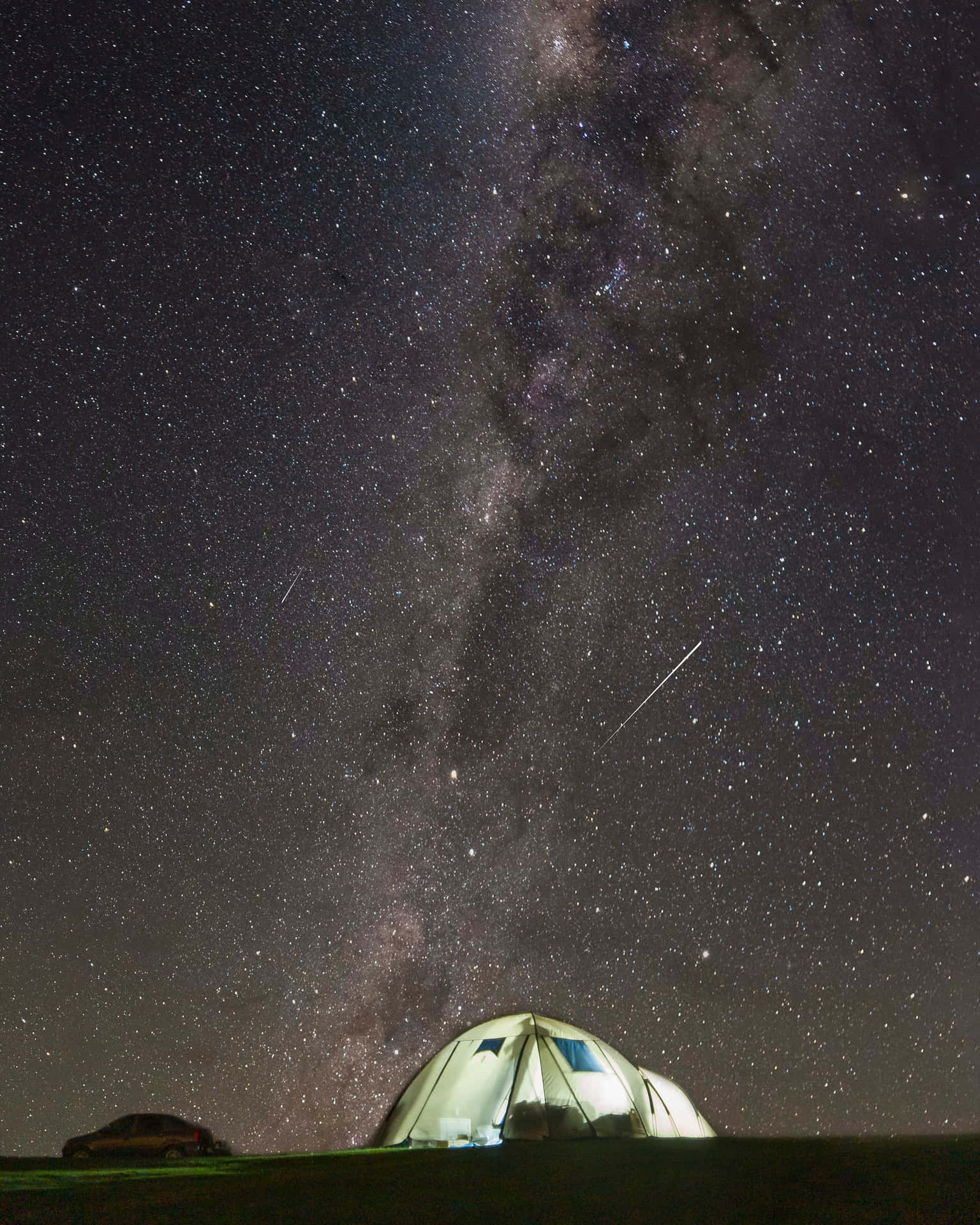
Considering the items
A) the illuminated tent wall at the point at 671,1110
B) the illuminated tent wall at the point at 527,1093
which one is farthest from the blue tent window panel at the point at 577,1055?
the illuminated tent wall at the point at 671,1110

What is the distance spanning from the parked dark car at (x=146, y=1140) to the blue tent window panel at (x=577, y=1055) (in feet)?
17.9

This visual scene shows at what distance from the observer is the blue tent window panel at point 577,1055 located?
11.3 metres

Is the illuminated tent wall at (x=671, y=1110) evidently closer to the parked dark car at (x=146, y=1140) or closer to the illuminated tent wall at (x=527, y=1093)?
the illuminated tent wall at (x=527, y=1093)

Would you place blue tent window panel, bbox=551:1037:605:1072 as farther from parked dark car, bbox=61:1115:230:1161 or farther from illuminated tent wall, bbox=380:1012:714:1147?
parked dark car, bbox=61:1115:230:1161

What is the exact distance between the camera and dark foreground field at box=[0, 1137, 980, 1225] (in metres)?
3.99

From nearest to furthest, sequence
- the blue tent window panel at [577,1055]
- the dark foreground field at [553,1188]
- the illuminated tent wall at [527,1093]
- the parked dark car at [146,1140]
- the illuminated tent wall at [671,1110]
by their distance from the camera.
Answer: the dark foreground field at [553,1188], the illuminated tent wall at [527,1093], the blue tent window panel at [577,1055], the illuminated tent wall at [671,1110], the parked dark car at [146,1140]

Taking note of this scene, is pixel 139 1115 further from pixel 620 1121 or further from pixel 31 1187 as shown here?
pixel 31 1187

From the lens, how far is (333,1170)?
591 cm

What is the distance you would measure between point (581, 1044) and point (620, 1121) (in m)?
1.10

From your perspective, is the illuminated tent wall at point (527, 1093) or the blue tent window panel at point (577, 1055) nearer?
the illuminated tent wall at point (527, 1093)

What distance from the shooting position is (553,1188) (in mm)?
4730

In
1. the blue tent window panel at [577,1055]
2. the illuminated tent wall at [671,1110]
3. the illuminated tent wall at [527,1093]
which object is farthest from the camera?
the illuminated tent wall at [671,1110]

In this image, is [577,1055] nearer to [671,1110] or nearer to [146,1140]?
[671,1110]

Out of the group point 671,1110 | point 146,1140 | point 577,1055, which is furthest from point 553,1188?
point 146,1140
